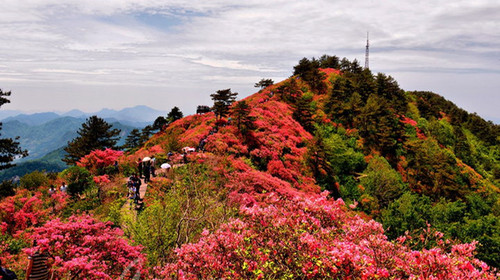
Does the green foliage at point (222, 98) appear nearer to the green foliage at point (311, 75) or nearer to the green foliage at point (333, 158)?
the green foliage at point (333, 158)

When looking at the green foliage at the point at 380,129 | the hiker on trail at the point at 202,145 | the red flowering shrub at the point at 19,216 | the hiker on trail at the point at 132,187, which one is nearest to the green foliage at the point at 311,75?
the green foliage at the point at 380,129

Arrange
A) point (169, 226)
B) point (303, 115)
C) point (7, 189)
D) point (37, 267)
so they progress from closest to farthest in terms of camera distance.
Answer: point (37, 267)
point (169, 226)
point (7, 189)
point (303, 115)

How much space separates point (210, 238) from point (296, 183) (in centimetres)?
2158

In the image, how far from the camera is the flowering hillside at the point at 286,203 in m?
7.06

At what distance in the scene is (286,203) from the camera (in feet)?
30.8

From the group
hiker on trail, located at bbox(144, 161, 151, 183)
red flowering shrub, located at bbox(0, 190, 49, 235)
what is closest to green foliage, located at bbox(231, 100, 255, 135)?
hiker on trail, located at bbox(144, 161, 151, 183)

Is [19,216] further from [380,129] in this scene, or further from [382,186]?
[380,129]

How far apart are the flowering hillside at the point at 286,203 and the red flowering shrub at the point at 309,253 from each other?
4 cm

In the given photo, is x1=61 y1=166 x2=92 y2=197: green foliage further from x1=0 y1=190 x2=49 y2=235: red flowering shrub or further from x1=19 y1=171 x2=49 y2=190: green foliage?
x1=19 y1=171 x2=49 y2=190: green foliage

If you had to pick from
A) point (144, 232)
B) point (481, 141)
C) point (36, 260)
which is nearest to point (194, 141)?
point (144, 232)

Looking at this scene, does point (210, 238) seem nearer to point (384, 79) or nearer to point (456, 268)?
point (456, 268)

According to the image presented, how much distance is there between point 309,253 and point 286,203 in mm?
2869

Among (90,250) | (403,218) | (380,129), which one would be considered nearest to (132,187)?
(90,250)

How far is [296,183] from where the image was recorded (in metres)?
28.6
